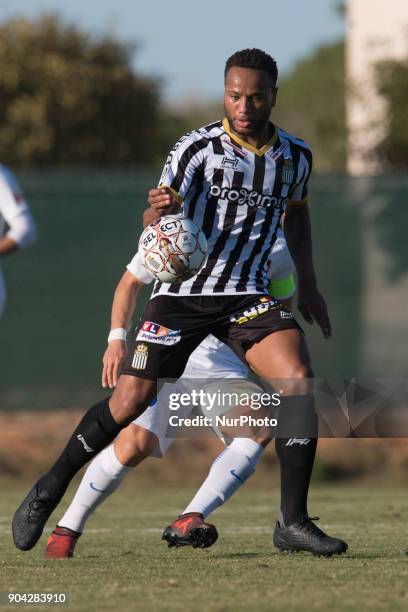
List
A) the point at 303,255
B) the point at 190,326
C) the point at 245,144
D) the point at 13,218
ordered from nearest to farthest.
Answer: the point at 190,326 → the point at 245,144 → the point at 303,255 → the point at 13,218

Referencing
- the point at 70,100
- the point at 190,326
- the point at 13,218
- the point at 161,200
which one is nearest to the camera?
the point at 161,200

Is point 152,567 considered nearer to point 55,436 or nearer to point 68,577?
point 68,577

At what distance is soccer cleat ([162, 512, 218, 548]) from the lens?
7.02m

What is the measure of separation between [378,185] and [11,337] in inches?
150

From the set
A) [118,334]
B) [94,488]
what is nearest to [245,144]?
[118,334]

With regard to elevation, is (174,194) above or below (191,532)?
above

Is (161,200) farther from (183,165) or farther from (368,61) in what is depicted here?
(368,61)

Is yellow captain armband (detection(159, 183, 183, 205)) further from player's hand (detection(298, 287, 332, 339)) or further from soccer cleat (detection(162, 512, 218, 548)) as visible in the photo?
soccer cleat (detection(162, 512, 218, 548))

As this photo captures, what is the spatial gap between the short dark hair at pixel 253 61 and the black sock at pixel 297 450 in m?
1.50

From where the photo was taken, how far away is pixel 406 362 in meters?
14.3

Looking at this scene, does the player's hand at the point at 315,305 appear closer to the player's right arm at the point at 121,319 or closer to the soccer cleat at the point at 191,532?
the player's right arm at the point at 121,319

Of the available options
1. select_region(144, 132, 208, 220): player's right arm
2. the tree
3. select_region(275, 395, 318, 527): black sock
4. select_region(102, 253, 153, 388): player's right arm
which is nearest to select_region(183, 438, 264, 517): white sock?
select_region(275, 395, 318, 527): black sock

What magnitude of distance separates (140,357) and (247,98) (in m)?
1.27

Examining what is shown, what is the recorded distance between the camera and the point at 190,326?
693cm
